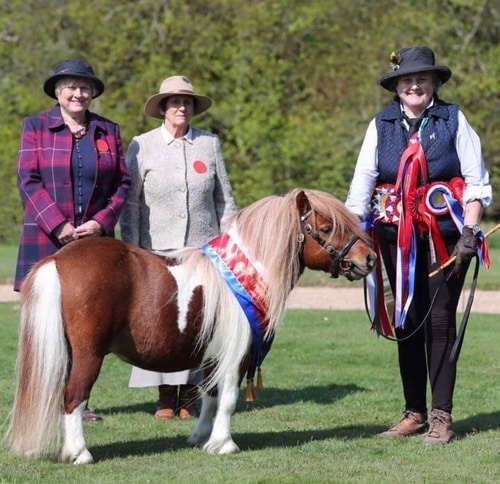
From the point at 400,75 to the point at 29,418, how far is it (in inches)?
107

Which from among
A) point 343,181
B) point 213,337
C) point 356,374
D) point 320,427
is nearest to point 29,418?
point 213,337

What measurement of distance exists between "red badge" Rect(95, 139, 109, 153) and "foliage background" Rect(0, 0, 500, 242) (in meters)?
16.4

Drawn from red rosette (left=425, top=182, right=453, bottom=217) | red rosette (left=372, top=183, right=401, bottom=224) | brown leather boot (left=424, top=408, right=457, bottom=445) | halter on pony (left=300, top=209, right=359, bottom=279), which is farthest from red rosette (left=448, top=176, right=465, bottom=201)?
brown leather boot (left=424, top=408, right=457, bottom=445)

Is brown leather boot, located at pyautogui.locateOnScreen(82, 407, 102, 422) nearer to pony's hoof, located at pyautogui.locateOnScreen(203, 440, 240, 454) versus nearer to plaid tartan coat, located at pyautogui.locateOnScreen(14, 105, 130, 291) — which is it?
plaid tartan coat, located at pyautogui.locateOnScreen(14, 105, 130, 291)

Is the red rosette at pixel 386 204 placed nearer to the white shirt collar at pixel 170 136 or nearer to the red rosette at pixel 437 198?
the red rosette at pixel 437 198

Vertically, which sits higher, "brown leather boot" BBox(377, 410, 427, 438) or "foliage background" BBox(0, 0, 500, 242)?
"foliage background" BBox(0, 0, 500, 242)

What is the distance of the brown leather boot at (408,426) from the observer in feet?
21.8

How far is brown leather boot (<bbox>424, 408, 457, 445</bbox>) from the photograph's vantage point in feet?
20.9

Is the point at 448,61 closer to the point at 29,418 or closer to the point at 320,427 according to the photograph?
the point at 320,427

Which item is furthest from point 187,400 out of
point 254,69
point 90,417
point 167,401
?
point 254,69

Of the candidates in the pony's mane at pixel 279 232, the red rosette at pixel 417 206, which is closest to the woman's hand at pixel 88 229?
the pony's mane at pixel 279 232

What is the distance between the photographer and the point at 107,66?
24312mm

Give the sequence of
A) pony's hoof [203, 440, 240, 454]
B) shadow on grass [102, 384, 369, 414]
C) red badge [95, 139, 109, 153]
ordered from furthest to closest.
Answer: shadow on grass [102, 384, 369, 414]
red badge [95, 139, 109, 153]
pony's hoof [203, 440, 240, 454]

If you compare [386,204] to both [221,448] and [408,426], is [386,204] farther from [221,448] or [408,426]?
[221,448]
